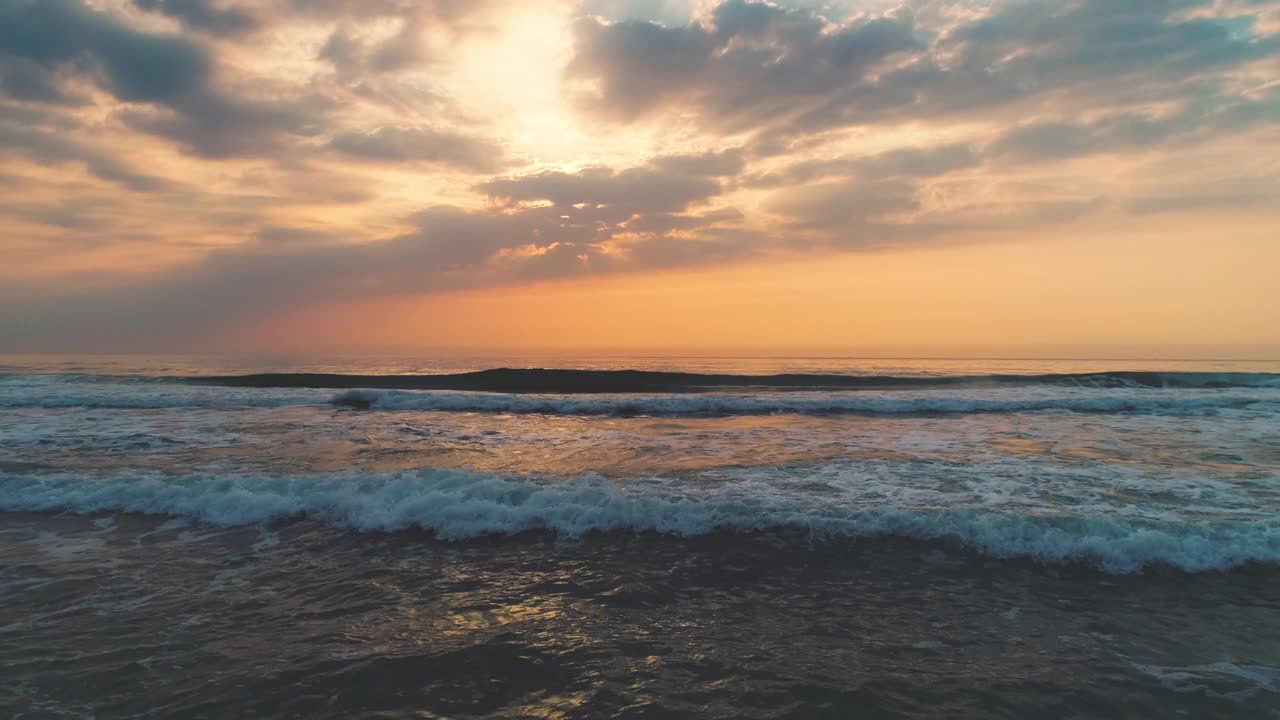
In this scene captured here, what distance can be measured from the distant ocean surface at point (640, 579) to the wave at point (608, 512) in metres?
0.04

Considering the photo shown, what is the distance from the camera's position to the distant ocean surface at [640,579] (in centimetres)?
383

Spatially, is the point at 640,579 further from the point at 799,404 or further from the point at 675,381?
the point at 675,381

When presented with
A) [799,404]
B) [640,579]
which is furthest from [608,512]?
[799,404]

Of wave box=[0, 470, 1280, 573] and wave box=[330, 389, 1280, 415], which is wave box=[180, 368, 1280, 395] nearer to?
wave box=[330, 389, 1280, 415]

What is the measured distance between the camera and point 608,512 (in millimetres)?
7539

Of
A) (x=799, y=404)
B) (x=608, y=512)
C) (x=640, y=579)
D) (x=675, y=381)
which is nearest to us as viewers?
(x=640, y=579)

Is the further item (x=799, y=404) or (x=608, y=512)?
(x=799, y=404)

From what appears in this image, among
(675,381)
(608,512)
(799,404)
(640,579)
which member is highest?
(675,381)

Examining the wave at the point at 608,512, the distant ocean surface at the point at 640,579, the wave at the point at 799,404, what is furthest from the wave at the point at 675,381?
the wave at the point at 608,512

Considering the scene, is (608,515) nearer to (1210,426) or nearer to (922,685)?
(922,685)

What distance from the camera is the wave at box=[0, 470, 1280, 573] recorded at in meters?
6.39

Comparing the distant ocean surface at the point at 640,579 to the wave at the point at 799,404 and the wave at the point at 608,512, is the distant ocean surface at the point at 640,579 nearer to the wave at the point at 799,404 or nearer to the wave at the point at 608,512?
the wave at the point at 608,512

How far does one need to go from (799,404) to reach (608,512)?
50.9 ft

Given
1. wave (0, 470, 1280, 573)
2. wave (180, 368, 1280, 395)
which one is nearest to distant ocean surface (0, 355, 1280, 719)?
wave (0, 470, 1280, 573)
